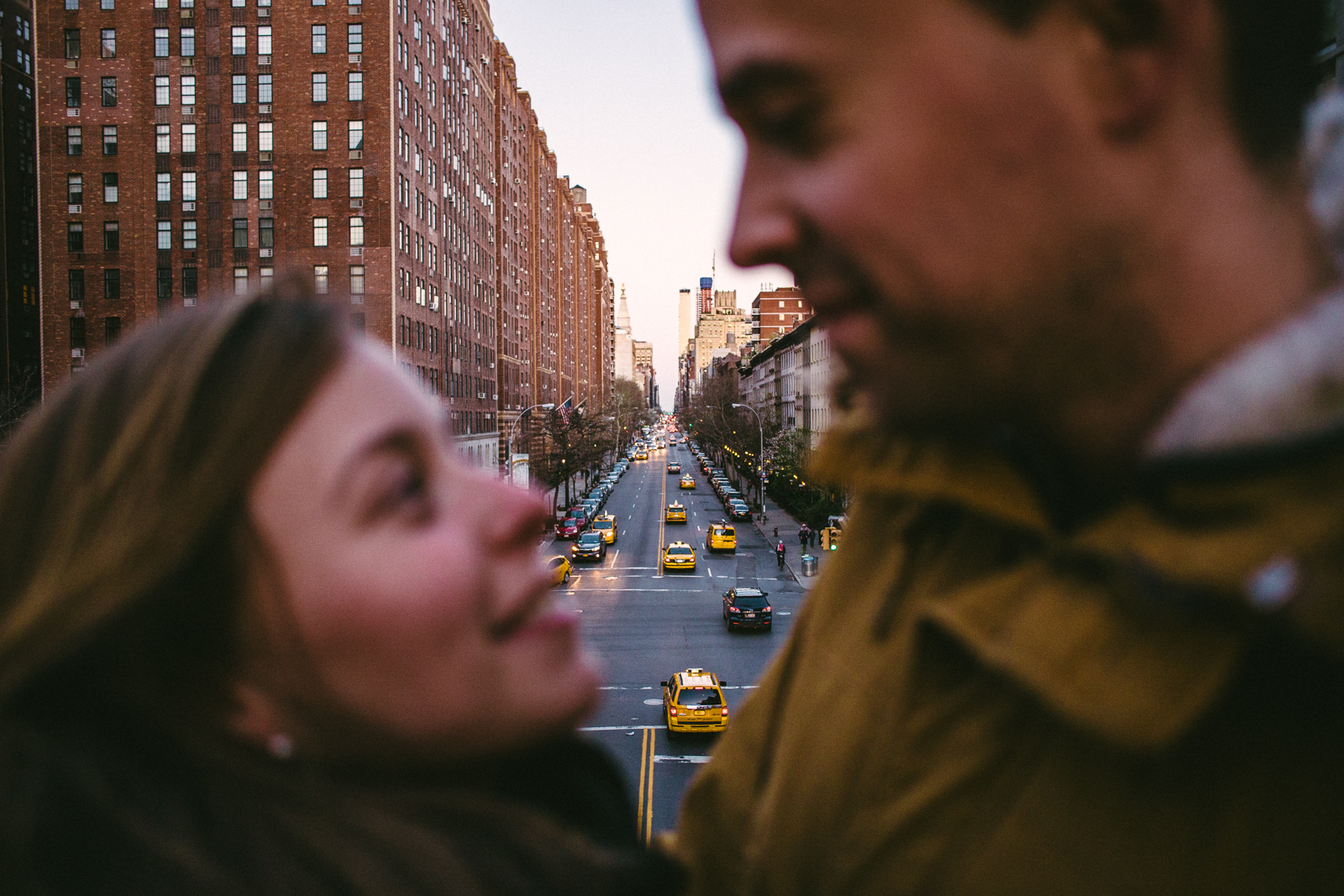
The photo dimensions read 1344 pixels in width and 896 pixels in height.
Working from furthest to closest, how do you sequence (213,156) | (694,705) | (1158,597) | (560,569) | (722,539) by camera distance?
(213,156)
(722,539)
(560,569)
(694,705)
(1158,597)

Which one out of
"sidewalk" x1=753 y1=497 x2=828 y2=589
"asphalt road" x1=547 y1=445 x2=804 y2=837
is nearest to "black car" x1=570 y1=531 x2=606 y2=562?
"asphalt road" x1=547 y1=445 x2=804 y2=837

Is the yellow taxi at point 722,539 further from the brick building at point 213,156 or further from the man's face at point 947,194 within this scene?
the man's face at point 947,194

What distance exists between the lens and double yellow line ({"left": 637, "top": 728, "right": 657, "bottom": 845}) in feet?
44.3

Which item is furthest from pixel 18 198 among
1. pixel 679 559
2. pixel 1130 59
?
pixel 1130 59

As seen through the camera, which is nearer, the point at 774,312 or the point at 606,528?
the point at 606,528

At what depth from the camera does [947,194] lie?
1149mm

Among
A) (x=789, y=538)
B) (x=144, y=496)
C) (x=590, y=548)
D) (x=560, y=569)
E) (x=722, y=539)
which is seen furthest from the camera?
(x=789, y=538)

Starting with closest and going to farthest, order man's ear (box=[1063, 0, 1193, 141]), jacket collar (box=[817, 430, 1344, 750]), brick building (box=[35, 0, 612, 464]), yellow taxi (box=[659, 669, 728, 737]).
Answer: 1. jacket collar (box=[817, 430, 1344, 750])
2. man's ear (box=[1063, 0, 1193, 141])
3. yellow taxi (box=[659, 669, 728, 737])
4. brick building (box=[35, 0, 612, 464])

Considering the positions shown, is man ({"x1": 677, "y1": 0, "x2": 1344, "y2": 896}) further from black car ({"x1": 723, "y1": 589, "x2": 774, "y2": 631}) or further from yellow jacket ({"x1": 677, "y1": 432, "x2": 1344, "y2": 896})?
black car ({"x1": 723, "y1": 589, "x2": 774, "y2": 631})

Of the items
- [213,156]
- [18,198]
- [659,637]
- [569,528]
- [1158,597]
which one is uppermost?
[18,198]

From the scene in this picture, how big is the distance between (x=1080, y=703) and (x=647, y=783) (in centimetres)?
1557

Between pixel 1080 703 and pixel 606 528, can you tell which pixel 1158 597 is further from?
pixel 606 528

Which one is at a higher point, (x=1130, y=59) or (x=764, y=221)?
(x=1130, y=59)

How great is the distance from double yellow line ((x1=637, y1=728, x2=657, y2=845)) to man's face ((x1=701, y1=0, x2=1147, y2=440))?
12.1 m
